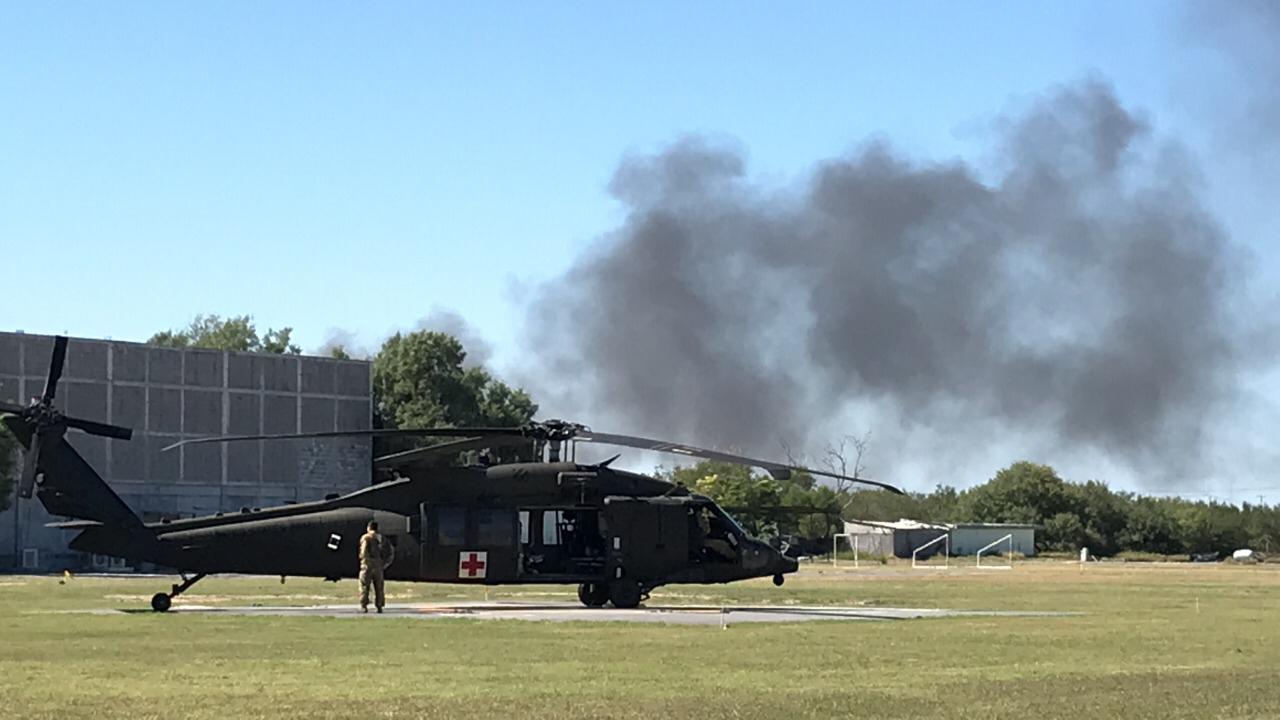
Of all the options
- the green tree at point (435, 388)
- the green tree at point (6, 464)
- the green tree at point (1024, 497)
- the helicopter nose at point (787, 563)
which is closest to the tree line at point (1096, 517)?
the green tree at point (1024, 497)

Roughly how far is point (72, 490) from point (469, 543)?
8.08 metres

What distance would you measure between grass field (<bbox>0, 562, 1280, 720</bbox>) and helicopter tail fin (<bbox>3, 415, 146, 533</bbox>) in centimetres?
204

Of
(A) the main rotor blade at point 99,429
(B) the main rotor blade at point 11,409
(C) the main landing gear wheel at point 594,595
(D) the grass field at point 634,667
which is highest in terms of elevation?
(B) the main rotor blade at point 11,409

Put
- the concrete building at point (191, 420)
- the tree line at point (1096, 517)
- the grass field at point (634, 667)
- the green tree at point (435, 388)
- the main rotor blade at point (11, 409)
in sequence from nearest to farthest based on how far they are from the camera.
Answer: the grass field at point (634, 667), the main rotor blade at point (11, 409), the concrete building at point (191, 420), the green tree at point (435, 388), the tree line at point (1096, 517)

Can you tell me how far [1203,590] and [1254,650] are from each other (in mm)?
32175

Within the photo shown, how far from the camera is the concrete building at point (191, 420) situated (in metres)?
98.3

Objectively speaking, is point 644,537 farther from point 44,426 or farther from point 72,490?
point 44,426

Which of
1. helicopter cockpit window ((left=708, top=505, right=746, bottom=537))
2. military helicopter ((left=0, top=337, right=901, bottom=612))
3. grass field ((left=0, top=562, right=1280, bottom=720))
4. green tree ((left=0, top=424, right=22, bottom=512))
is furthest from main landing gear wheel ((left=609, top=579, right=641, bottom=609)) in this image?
green tree ((left=0, top=424, right=22, bottom=512))

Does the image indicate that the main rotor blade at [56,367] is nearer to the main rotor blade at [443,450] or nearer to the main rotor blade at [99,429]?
the main rotor blade at [99,429]

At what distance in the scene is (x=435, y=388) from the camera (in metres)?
136

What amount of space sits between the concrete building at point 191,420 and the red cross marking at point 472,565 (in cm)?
6338

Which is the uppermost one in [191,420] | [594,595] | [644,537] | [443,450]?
[191,420]

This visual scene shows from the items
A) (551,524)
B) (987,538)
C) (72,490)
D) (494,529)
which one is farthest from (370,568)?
(987,538)

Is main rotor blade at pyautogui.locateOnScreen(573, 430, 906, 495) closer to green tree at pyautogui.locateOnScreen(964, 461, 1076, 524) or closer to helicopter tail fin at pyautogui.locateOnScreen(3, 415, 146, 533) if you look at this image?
helicopter tail fin at pyautogui.locateOnScreen(3, 415, 146, 533)
